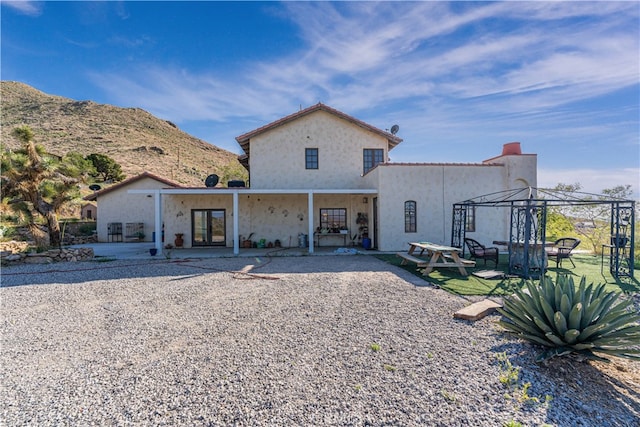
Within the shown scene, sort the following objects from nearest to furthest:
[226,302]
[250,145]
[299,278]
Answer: [226,302], [299,278], [250,145]

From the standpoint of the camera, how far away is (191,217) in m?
16.0

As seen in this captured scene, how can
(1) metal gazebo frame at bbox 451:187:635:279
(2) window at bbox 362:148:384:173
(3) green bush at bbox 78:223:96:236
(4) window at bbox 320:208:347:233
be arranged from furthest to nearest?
(3) green bush at bbox 78:223:96:236, (4) window at bbox 320:208:347:233, (2) window at bbox 362:148:384:173, (1) metal gazebo frame at bbox 451:187:635:279

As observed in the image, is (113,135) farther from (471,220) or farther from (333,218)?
(471,220)

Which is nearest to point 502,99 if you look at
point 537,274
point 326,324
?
point 537,274

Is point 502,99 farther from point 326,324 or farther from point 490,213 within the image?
point 326,324

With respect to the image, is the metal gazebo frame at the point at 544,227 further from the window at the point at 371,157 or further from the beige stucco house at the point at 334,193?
the window at the point at 371,157

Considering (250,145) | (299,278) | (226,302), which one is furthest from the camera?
(250,145)

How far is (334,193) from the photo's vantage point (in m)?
15.0

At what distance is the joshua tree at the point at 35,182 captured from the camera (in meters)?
13.3

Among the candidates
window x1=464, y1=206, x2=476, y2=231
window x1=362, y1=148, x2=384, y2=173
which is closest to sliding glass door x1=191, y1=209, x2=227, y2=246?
window x1=362, y1=148, x2=384, y2=173

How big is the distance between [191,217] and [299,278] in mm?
9829

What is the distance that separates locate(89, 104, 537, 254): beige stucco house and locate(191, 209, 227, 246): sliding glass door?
5 centimetres

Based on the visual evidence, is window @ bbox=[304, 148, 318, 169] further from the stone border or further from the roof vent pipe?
the stone border

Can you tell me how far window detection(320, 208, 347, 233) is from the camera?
1609 centimetres
